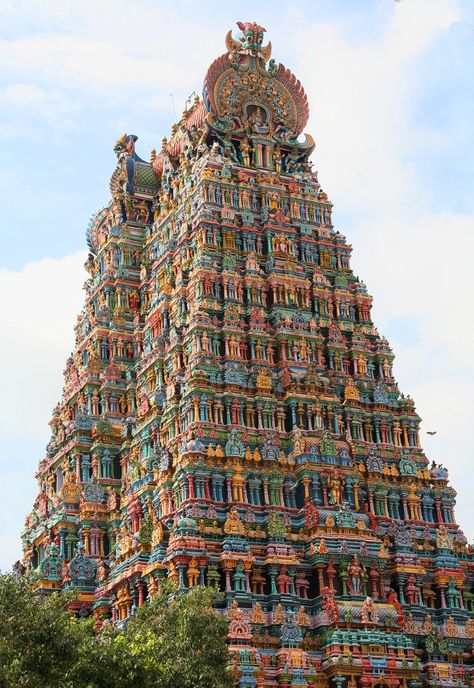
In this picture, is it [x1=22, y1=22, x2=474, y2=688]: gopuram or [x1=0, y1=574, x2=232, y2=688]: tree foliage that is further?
[x1=22, y1=22, x2=474, y2=688]: gopuram

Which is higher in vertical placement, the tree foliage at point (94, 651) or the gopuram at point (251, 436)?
the gopuram at point (251, 436)

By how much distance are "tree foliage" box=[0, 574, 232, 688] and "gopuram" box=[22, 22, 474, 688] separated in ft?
19.3

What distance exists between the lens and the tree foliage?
38.5 metres

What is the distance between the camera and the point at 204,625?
4347cm

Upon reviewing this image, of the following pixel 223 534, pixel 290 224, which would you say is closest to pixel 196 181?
pixel 290 224

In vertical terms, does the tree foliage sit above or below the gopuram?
below

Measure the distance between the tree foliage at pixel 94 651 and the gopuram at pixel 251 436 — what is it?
5879 mm

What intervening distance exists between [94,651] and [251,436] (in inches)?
815

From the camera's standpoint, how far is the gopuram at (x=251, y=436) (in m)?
54.3

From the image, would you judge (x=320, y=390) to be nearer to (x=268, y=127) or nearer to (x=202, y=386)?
(x=202, y=386)

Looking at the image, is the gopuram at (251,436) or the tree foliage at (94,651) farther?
the gopuram at (251,436)

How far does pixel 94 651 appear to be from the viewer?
39.7m

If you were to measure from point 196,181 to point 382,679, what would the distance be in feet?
91.5

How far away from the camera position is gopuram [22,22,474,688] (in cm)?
5434
